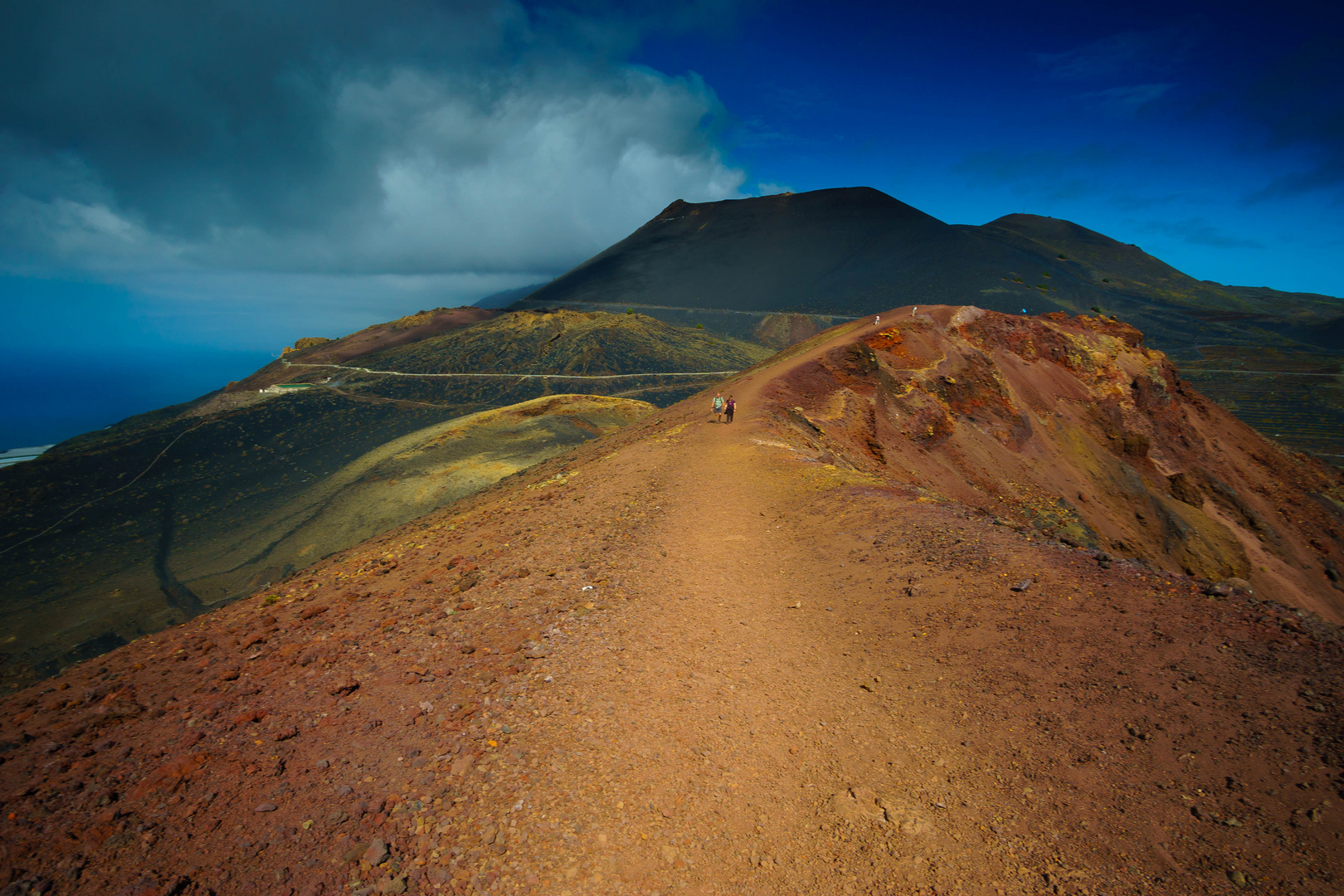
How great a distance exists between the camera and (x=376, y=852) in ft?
11.8

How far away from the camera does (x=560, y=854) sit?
12.2 feet

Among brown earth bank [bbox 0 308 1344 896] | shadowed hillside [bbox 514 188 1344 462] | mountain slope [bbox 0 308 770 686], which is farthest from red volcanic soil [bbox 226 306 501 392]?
brown earth bank [bbox 0 308 1344 896]

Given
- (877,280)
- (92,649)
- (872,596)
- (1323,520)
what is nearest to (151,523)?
Answer: (92,649)

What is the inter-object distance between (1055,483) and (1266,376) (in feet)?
251

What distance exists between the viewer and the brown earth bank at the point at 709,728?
11.7 ft

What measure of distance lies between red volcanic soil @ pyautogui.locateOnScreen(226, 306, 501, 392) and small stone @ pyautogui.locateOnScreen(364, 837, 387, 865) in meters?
68.2

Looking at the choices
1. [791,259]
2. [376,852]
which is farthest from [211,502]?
[791,259]

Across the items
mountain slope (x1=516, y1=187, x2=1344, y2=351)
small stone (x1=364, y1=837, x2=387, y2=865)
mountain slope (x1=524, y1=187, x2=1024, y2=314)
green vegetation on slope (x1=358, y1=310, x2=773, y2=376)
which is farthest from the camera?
mountain slope (x1=524, y1=187, x2=1024, y2=314)

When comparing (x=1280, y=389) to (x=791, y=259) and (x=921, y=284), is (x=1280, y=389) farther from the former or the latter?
(x=791, y=259)

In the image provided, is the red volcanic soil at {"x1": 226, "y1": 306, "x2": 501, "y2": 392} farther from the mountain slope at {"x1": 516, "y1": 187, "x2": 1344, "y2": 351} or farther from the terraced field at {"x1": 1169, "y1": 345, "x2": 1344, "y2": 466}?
the terraced field at {"x1": 1169, "y1": 345, "x2": 1344, "y2": 466}

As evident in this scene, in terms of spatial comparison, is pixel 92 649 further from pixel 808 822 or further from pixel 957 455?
pixel 957 455

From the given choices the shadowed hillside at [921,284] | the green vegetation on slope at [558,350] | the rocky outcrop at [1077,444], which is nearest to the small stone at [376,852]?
the rocky outcrop at [1077,444]

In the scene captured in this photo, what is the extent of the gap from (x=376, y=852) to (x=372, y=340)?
82629 millimetres

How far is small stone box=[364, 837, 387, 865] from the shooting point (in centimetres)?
354
